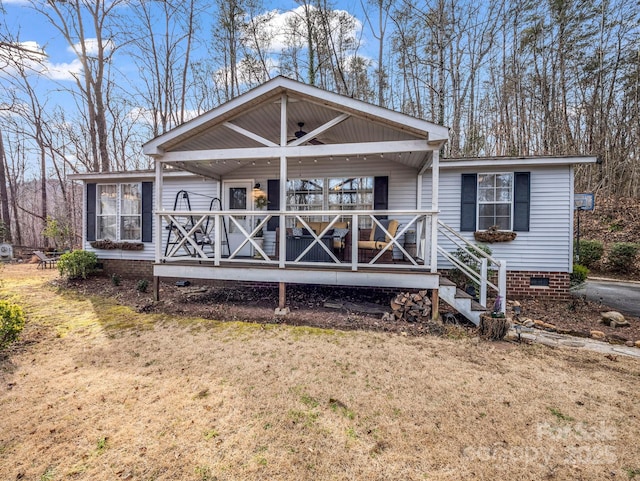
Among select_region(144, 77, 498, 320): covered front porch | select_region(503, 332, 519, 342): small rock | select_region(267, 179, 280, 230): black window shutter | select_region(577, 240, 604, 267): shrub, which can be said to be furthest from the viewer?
select_region(577, 240, 604, 267): shrub

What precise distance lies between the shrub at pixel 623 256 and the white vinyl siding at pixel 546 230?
463cm

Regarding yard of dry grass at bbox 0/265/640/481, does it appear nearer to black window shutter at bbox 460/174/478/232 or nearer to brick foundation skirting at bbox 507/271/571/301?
brick foundation skirting at bbox 507/271/571/301

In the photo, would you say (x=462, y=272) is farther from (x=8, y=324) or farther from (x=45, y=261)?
(x=45, y=261)

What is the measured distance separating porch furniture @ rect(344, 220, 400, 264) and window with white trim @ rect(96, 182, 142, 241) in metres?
5.87

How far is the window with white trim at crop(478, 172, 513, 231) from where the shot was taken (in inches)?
255

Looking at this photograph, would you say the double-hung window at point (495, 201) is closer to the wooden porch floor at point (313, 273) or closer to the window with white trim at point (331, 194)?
the window with white trim at point (331, 194)

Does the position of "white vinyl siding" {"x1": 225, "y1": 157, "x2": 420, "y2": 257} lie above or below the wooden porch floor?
above

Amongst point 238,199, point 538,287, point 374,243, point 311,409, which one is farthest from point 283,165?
point 538,287

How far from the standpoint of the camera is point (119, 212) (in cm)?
825

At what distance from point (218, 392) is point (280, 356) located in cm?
95

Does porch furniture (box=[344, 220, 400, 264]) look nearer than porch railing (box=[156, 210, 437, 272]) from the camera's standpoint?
No

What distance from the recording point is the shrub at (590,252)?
9.41 m

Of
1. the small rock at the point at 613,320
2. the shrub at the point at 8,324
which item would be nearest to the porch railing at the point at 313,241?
the shrub at the point at 8,324

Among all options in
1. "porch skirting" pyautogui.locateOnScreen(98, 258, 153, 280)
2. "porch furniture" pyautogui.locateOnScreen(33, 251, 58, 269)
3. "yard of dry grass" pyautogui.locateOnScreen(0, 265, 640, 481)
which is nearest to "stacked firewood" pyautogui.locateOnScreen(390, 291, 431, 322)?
"yard of dry grass" pyautogui.locateOnScreen(0, 265, 640, 481)
